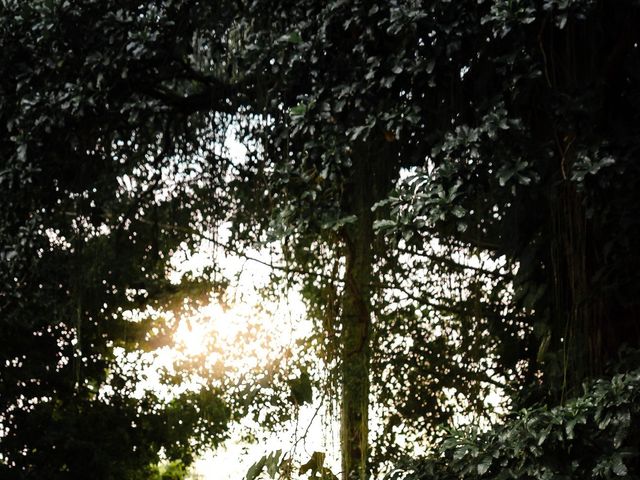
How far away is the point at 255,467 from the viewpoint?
521cm

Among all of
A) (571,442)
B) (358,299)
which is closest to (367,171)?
(358,299)

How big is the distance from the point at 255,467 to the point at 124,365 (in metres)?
4.11

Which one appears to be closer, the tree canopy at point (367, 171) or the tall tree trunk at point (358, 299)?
the tree canopy at point (367, 171)

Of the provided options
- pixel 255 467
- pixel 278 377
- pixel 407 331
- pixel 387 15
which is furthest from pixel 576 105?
pixel 278 377

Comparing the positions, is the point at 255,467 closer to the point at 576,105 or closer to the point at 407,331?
the point at 407,331

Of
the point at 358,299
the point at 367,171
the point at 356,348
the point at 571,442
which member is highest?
the point at 367,171

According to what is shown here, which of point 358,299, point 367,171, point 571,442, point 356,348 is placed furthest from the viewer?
point 356,348

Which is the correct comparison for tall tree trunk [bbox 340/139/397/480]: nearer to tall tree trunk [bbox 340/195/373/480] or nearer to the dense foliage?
tall tree trunk [bbox 340/195/373/480]

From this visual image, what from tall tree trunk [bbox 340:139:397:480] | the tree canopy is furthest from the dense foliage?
tall tree trunk [bbox 340:139:397:480]

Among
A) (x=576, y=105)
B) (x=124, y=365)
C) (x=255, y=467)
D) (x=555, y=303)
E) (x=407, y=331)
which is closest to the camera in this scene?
(x=576, y=105)

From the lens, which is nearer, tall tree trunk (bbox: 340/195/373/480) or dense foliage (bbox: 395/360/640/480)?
dense foliage (bbox: 395/360/640/480)

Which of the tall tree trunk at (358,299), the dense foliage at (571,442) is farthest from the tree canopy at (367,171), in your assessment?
the dense foliage at (571,442)

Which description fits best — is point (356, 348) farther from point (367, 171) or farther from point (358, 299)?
point (367, 171)

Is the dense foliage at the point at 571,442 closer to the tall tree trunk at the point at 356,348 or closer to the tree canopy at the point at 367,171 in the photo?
the tree canopy at the point at 367,171
